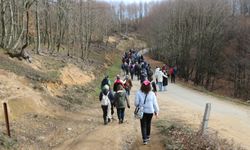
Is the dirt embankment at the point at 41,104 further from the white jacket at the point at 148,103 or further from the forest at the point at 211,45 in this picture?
the forest at the point at 211,45

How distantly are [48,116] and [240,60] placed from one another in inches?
1664

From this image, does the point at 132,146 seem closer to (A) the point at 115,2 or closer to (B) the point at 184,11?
(B) the point at 184,11

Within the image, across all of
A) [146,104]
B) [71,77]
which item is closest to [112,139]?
[146,104]

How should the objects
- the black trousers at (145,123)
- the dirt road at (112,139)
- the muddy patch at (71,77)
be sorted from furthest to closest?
the muddy patch at (71,77)
the dirt road at (112,139)
the black trousers at (145,123)

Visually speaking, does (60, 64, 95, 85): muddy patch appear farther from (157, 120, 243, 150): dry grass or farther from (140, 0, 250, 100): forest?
(140, 0, 250, 100): forest

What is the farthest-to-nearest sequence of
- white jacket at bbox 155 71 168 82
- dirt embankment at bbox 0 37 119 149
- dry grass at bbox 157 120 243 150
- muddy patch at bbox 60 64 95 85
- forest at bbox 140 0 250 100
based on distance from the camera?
forest at bbox 140 0 250 100 → white jacket at bbox 155 71 168 82 → muddy patch at bbox 60 64 95 85 → dirt embankment at bbox 0 37 119 149 → dry grass at bbox 157 120 243 150

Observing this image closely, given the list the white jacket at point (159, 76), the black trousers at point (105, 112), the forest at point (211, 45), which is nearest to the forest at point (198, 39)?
the forest at point (211, 45)

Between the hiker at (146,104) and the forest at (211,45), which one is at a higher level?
the hiker at (146,104)

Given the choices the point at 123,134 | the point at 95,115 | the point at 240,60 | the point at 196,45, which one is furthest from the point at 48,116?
the point at 240,60

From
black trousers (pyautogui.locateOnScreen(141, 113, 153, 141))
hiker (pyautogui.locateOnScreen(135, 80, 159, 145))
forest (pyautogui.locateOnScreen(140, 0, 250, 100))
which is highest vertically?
hiker (pyautogui.locateOnScreen(135, 80, 159, 145))

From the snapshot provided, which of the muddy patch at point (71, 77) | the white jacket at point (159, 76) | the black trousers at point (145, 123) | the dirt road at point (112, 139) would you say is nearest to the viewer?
the black trousers at point (145, 123)

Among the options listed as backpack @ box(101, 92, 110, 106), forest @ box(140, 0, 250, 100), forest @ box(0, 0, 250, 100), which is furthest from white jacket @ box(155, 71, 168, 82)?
forest @ box(140, 0, 250, 100)

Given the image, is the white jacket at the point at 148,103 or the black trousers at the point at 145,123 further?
the black trousers at the point at 145,123

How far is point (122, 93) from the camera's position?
14.4m
